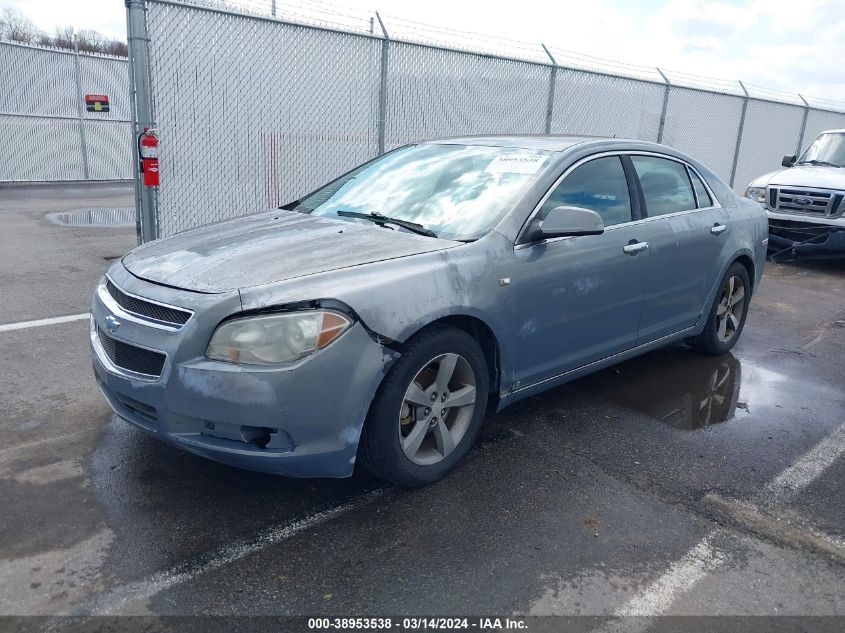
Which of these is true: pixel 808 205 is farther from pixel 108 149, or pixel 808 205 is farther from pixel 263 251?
pixel 108 149

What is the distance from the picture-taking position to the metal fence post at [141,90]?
696 cm

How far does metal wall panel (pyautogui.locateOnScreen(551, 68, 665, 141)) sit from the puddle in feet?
23.5

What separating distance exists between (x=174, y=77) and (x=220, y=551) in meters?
5.96

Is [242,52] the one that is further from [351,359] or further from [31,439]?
[351,359]

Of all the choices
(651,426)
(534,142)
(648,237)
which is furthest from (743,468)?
(534,142)

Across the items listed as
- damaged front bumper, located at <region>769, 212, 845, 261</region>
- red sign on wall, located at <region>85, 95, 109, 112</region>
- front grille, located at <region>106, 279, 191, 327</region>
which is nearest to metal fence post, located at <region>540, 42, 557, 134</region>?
damaged front bumper, located at <region>769, 212, 845, 261</region>

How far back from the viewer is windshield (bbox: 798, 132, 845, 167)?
1060 centimetres

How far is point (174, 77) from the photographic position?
743cm

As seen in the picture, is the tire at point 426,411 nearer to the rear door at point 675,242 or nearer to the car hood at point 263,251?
the car hood at point 263,251

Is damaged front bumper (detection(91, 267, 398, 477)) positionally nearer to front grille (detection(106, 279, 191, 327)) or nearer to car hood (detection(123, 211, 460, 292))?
front grille (detection(106, 279, 191, 327))

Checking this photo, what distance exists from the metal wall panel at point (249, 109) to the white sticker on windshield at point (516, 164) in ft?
15.1

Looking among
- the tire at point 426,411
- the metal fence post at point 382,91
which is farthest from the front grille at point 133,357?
the metal fence post at point 382,91

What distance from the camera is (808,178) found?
9.95 meters

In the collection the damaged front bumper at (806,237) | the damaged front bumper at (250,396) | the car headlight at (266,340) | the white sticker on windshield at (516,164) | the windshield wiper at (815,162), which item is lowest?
the damaged front bumper at (806,237)
